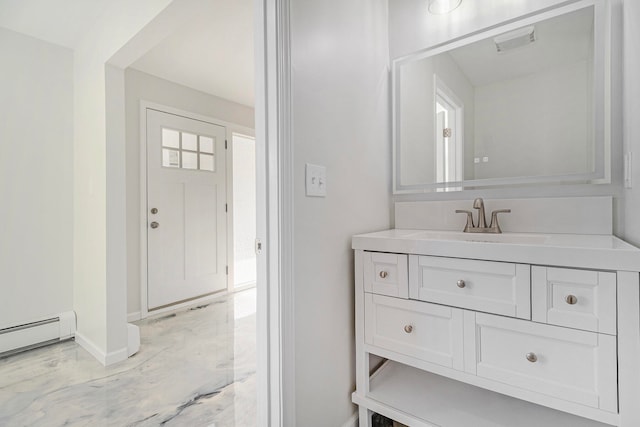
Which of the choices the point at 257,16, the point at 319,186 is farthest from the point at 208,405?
the point at 257,16

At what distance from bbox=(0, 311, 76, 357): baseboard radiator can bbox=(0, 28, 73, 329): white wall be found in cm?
6

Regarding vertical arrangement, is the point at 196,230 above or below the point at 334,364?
above

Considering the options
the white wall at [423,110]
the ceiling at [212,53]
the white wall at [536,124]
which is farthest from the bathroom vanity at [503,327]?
the ceiling at [212,53]

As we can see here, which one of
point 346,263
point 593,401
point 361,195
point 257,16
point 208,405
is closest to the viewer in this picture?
point 593,401

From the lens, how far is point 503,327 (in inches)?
38.0

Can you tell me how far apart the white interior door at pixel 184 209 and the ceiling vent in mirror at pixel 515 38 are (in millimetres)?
2898

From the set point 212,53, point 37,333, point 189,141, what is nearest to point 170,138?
point 189,141

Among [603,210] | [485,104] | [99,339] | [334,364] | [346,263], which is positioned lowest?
[99,339]

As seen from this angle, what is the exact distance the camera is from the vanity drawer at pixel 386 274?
1162 mm

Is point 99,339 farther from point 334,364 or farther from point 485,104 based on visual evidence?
point 485,104

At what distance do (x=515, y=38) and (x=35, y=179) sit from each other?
3.29 m

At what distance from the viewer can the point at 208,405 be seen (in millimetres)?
1588

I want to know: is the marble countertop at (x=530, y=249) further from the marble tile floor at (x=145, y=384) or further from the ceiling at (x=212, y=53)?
the ceiling at (x=212, y=53)

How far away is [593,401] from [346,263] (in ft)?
2.82
